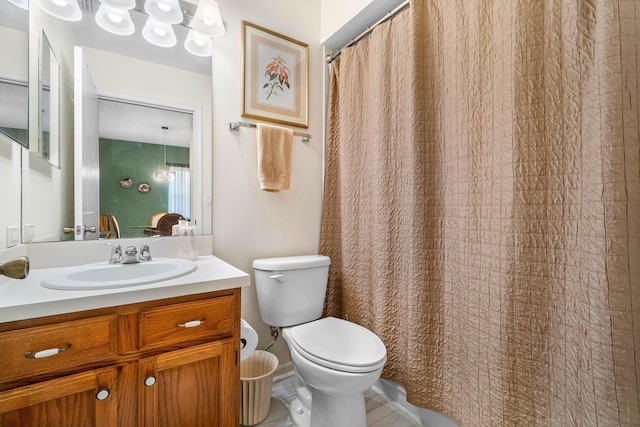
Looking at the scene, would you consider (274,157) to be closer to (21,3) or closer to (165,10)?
(165,10)

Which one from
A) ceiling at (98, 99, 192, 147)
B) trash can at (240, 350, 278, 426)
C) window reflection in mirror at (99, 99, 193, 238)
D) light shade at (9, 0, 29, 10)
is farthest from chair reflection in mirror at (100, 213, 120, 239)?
trash can at (240, 350, 278, 426)

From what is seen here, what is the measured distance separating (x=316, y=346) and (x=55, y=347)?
922 millimetres

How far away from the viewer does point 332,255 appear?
1.94m

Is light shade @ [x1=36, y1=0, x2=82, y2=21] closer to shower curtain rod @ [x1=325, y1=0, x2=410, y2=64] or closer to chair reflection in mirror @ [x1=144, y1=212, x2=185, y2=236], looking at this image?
chair reflection in mirror @ [x1=144, y1=212, x2=185, y2=236]

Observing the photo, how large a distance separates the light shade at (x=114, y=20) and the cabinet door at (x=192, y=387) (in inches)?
58.7

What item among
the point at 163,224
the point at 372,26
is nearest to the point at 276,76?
the point at 372,26

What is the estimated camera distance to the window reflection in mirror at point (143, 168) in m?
1.37

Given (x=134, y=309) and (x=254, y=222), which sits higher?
(x=254, y=222)

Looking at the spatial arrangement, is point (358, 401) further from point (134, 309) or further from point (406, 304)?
point (134, 309)

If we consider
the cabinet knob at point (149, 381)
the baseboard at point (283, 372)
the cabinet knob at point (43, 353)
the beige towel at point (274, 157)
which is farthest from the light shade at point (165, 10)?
the baseboard at point (283, 372)

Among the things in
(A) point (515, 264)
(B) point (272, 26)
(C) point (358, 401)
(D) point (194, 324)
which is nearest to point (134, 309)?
(D) point (194, 324)

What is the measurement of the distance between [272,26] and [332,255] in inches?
59.9

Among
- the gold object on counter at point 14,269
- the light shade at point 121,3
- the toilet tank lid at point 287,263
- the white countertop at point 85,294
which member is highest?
the light shade at point 121,3

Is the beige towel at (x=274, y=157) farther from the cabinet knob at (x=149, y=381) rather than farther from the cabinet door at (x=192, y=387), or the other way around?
the cabinet knob at (x=149, y=381)
